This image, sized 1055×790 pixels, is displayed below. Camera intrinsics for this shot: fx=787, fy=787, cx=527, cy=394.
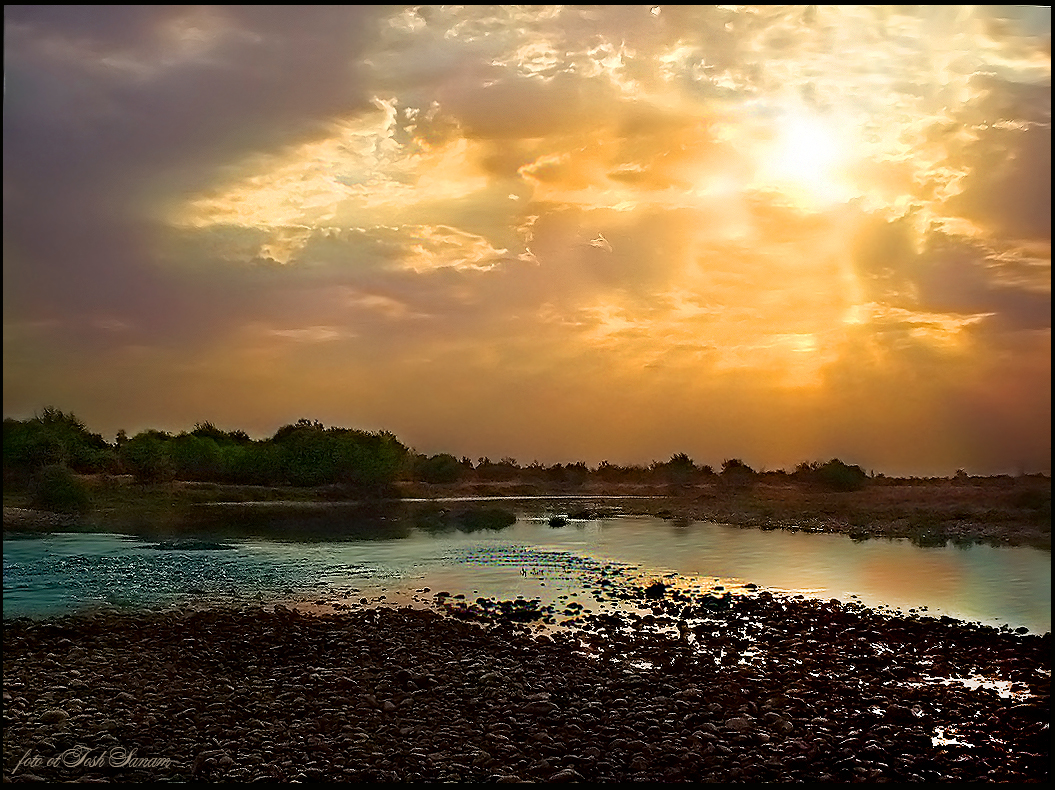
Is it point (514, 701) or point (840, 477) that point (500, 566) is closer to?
point (514, 701)

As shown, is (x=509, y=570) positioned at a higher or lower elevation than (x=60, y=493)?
lower

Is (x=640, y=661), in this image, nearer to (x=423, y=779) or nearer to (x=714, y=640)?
(x=714, y=640)

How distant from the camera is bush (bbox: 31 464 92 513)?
147ft

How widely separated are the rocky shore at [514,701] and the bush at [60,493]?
33.6 metres

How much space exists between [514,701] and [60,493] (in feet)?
147

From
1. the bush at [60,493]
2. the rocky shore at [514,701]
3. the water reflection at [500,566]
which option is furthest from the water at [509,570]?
the bush at [60,493]

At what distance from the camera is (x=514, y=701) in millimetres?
10422

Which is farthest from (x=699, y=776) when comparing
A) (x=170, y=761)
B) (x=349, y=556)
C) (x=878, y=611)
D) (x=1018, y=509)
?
(x=1018, y=509)

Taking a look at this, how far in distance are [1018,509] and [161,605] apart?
39.4m

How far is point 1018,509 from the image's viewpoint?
3944 cm

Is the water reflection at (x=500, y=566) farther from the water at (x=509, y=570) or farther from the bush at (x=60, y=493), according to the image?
the bush at (x=60, y=493)

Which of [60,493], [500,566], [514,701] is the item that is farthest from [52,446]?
[514,701]

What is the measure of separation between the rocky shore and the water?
3829 millimetres

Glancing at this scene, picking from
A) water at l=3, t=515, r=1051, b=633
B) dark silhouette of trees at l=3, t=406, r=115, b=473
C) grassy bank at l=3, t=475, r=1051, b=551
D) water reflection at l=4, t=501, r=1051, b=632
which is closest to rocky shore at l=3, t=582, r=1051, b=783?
water at l=3, t=515, r=1051, b=633
